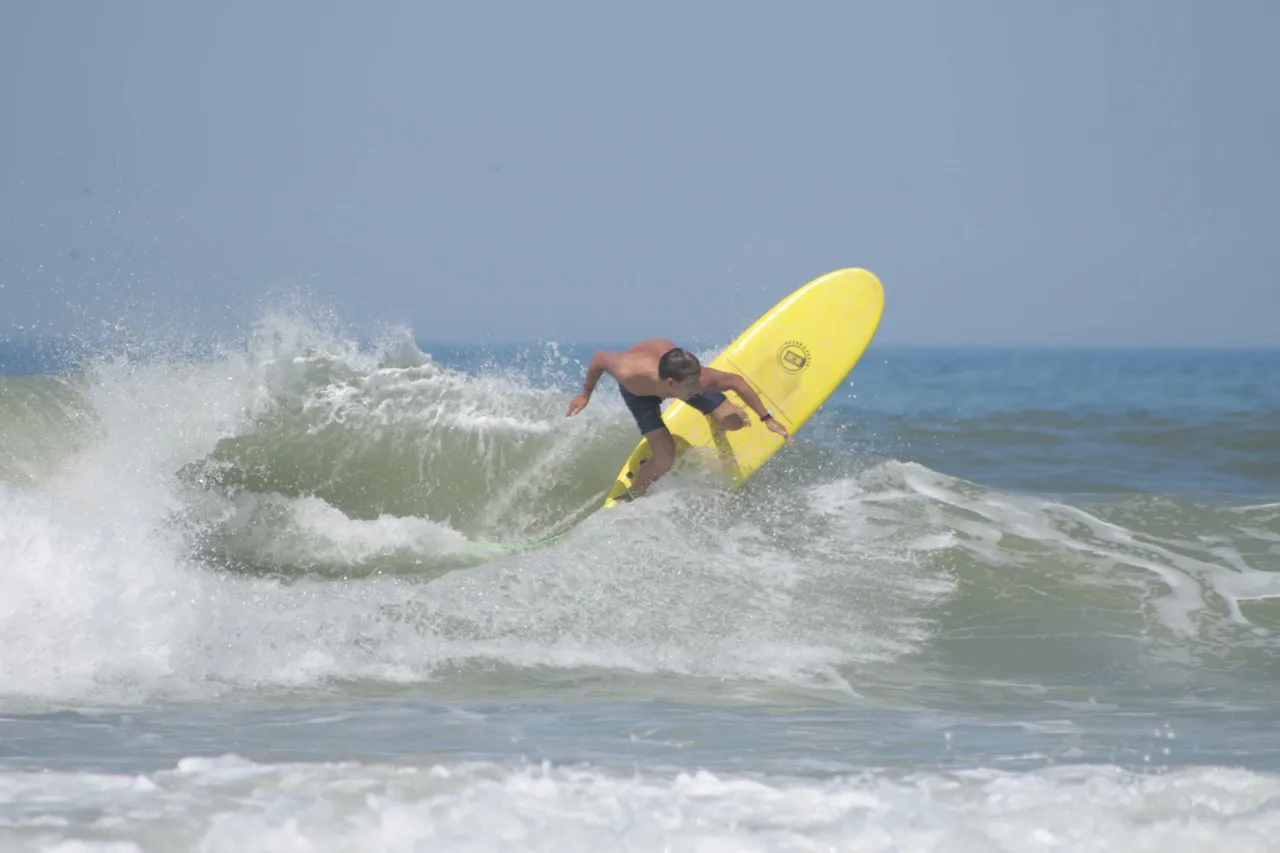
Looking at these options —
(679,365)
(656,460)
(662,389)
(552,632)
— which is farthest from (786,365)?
(552,632)

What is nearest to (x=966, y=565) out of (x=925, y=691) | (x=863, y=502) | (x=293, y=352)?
(x=863, y=502)

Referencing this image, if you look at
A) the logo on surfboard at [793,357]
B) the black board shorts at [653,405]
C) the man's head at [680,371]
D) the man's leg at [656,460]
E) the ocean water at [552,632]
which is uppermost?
the logo on surfboard at [793,357]

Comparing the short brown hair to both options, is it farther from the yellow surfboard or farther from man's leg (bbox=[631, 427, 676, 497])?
the yellow surfboard

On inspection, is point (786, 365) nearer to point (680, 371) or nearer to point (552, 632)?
point (680, 371)

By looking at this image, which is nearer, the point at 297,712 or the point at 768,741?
the point at 768,741

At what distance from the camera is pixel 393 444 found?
7.84m

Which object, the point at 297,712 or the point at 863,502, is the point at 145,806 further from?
the point at 863,502

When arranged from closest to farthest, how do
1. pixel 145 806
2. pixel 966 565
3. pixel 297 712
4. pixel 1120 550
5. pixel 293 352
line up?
pixel 145 806 → pixel 297 712 → pixel 966 565 → pixel 1120 550 → pixel 293 352

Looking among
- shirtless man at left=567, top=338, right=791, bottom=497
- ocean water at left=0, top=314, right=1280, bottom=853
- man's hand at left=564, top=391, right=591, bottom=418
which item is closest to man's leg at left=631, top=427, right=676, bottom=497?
shirtless man at left=567, top=338, right=791, bottom=497

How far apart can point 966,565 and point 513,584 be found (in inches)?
93.4

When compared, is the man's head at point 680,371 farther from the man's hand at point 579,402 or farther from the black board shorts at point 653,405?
the man's hand at point 579,402

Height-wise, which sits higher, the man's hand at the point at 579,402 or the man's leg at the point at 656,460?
the man's hand at the point at 579,402

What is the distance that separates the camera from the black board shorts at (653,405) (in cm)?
645

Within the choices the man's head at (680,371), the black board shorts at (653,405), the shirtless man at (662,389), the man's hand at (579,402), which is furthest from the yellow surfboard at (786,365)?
the man's head at (680,371)
